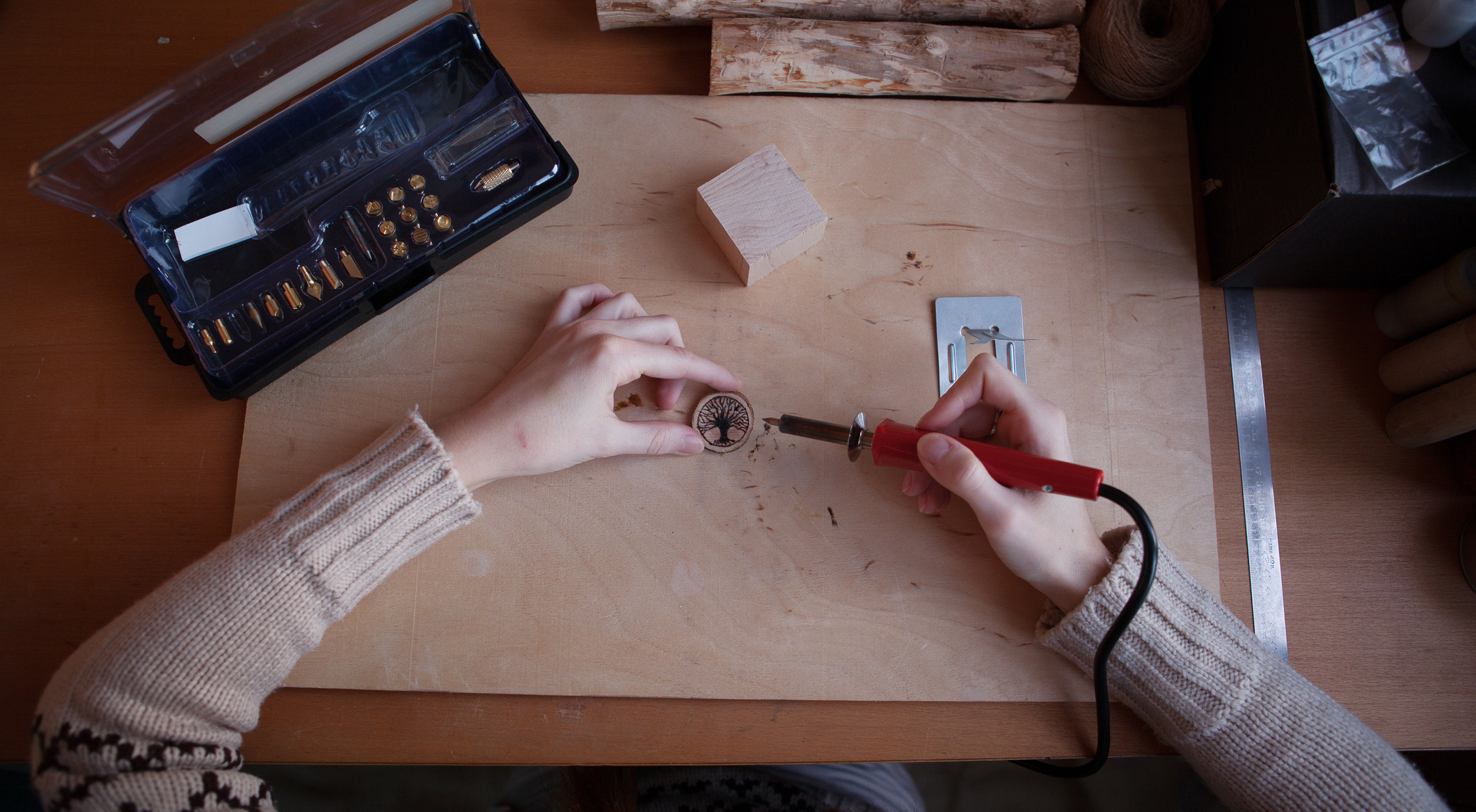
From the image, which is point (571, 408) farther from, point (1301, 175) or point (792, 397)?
point (1301, 175)

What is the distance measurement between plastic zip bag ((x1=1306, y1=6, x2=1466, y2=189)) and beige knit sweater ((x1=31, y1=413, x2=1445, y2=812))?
522mm

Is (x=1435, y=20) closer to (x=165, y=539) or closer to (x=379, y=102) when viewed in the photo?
(x=379, y=102)

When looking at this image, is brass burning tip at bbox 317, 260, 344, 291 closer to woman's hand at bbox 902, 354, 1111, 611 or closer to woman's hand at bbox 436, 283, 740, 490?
woman's hand at bbox 436, 283, 740, 490

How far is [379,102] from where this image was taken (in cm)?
103

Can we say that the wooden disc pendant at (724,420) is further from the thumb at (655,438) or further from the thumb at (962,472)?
the thumb at (962,472)

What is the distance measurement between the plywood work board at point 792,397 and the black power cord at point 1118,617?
5 cm

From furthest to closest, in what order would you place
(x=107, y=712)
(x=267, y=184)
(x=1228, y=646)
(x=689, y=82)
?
(x=689, y=82)
(x=267, y=184)
(x=1228, y=646)
(x=107, y=712)

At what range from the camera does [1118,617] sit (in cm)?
88

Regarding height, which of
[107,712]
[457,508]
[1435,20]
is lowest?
[107,712]

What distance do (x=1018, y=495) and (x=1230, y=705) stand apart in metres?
0.33

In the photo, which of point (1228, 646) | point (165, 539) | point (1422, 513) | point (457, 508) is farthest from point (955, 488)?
point (165, 539)

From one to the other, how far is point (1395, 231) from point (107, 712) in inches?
60.3

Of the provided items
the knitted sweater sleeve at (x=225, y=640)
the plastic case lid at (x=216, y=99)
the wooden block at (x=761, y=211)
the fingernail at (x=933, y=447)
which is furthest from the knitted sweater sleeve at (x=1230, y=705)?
the plastic case lid at (x=216, y=99)

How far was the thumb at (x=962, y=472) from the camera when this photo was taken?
32.9 inches
